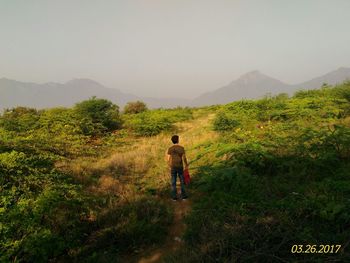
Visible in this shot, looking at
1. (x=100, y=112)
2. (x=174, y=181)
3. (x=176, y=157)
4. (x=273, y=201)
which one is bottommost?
(x=273, y=201)

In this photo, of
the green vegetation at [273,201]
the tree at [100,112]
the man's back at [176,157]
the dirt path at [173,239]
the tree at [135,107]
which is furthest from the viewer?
the tree at [135,107]

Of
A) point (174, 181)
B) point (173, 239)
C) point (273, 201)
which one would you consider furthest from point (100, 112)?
point (273, 201)

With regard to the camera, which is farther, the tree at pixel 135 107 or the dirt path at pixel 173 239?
the tree at pixel 135 107

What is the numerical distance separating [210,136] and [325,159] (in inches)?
301

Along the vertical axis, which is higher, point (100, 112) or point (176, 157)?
point (100, 112)

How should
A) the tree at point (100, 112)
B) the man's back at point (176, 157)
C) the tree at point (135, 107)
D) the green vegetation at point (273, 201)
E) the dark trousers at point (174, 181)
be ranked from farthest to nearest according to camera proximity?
1. the tree at point (135, 107)
2. the tree at point (100, 112)
3. the man's back at point (176, 157)
4. the dark trousers at point (174, 181)
5. the green vegetation at point (273, 201)

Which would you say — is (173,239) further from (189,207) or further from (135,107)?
(135,107)

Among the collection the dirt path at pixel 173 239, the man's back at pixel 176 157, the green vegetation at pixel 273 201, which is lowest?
the dirt path at pixel 173 239

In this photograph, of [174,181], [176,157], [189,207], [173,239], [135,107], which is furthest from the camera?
[135,107]

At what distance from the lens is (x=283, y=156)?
8625mm

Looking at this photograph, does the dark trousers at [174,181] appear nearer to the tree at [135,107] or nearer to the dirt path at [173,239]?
the dirt path at [173,239]

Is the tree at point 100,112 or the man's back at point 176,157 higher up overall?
the tree at point 100,112

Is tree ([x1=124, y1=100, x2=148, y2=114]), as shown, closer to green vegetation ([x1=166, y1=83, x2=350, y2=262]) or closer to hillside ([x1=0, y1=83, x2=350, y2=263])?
hillside ([x1=0, y1=83, x2=350, y2=263])

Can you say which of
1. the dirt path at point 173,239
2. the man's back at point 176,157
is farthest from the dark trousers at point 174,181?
the dirt path at point 173,239
